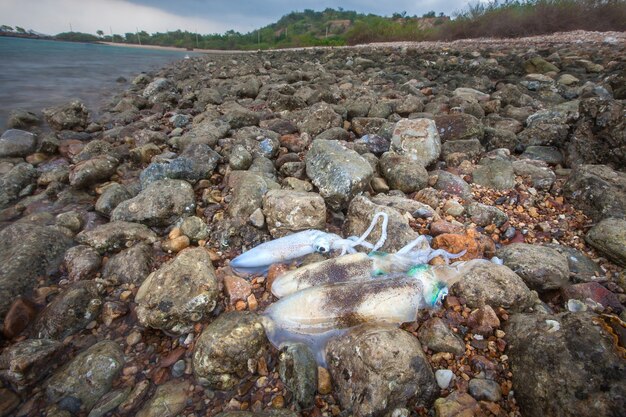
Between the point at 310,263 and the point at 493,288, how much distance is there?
1.27m

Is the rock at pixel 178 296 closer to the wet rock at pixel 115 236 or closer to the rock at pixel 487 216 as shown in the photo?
the wet rock at pixel 115 236

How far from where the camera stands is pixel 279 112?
6.23 metres

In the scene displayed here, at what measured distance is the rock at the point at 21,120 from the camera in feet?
21.1

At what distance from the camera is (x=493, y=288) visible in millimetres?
2000

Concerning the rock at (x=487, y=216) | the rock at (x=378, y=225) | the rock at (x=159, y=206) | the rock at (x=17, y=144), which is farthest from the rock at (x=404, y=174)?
the rock at (x=17, y=144)

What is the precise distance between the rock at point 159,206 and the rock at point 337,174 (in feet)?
4.34

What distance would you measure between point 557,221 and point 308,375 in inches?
110

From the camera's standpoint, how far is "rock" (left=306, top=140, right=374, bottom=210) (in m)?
2.97

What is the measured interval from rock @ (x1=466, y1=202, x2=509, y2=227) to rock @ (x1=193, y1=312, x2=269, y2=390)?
222cm

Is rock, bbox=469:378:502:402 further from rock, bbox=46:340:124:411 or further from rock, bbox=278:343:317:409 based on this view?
rock, bbox=46:340:124:411

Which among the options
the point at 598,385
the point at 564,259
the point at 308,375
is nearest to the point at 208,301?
the point at 308,375

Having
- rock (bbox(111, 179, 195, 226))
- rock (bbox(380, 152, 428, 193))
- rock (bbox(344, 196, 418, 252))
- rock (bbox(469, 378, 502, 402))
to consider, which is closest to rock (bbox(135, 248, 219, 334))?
rock (bbox(111, 179, 195, 226))

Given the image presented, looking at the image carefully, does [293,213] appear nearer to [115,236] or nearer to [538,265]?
[115,236]

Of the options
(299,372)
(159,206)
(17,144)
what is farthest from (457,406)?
(17,144)
